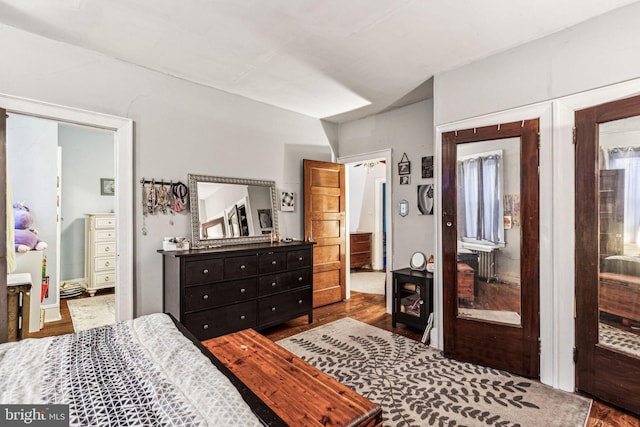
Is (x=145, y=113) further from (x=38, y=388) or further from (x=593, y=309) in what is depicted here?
(x=593, y=309)

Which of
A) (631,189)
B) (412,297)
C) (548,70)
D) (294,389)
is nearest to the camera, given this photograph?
A: (294,389)

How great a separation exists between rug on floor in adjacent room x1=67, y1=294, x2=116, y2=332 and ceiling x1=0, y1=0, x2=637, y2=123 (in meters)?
2.89

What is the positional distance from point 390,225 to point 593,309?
7.39 feet

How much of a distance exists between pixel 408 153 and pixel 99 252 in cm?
493

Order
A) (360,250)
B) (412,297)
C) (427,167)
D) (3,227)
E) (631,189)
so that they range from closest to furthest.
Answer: (631,189) < (3,227) < (412,297) < (427,167) < (360,250)

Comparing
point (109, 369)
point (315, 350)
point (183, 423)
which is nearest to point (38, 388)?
point (109, 369)

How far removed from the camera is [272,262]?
3.35m

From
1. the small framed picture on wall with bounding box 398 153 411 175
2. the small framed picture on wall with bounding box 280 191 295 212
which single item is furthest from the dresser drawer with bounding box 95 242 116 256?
the small framed picture on wall with bounding box 398 153 411 175

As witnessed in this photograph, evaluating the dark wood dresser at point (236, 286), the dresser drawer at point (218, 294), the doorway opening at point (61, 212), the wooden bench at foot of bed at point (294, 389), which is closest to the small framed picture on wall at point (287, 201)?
the dark wood dresser at point (236, 286)

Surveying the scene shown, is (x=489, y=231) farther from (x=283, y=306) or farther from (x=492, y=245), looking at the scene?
(x=283, y=306)

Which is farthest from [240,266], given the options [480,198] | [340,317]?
[480,198]

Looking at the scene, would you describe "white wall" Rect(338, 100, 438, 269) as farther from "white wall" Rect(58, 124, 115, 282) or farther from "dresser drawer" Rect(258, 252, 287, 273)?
"white wall" Rect(58, 124, 115, 282)

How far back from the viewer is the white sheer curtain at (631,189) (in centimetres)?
203

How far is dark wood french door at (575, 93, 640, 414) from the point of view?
202 centimetres
